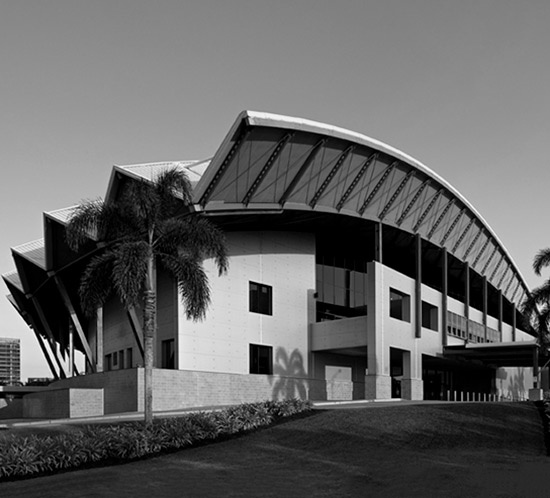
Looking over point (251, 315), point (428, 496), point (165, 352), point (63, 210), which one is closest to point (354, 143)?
point (251, 315)

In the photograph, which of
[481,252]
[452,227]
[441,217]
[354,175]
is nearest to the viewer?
[354,175]

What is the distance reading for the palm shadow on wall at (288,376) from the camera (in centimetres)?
4672

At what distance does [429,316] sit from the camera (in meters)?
57.6

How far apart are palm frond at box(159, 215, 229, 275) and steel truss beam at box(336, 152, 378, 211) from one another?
61.4 feet

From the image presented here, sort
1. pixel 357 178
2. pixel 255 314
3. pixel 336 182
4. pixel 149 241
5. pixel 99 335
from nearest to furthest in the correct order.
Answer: pixel 149 241
pixel 336 182
pixel 357 178
pixel 255 314
pixel 99 335

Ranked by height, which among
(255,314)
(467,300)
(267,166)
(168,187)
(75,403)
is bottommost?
(75,403)

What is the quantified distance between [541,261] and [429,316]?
18109 millimetres

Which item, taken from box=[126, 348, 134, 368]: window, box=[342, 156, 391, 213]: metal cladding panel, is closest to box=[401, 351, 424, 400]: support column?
box=[342, 156, 391, 213]: metal cladding panel

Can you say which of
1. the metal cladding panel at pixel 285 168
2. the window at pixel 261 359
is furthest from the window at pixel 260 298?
the metal cladding panel at pixel 285 168

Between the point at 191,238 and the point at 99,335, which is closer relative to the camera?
the point at 191,238

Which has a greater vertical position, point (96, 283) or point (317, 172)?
point (317, 172)

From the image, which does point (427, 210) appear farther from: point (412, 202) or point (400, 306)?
point (400, 306)

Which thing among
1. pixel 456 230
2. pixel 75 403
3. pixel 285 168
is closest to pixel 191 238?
pixel 285 168

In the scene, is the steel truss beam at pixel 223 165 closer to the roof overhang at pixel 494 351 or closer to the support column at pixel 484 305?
the roof overhang at pixel 494 351
